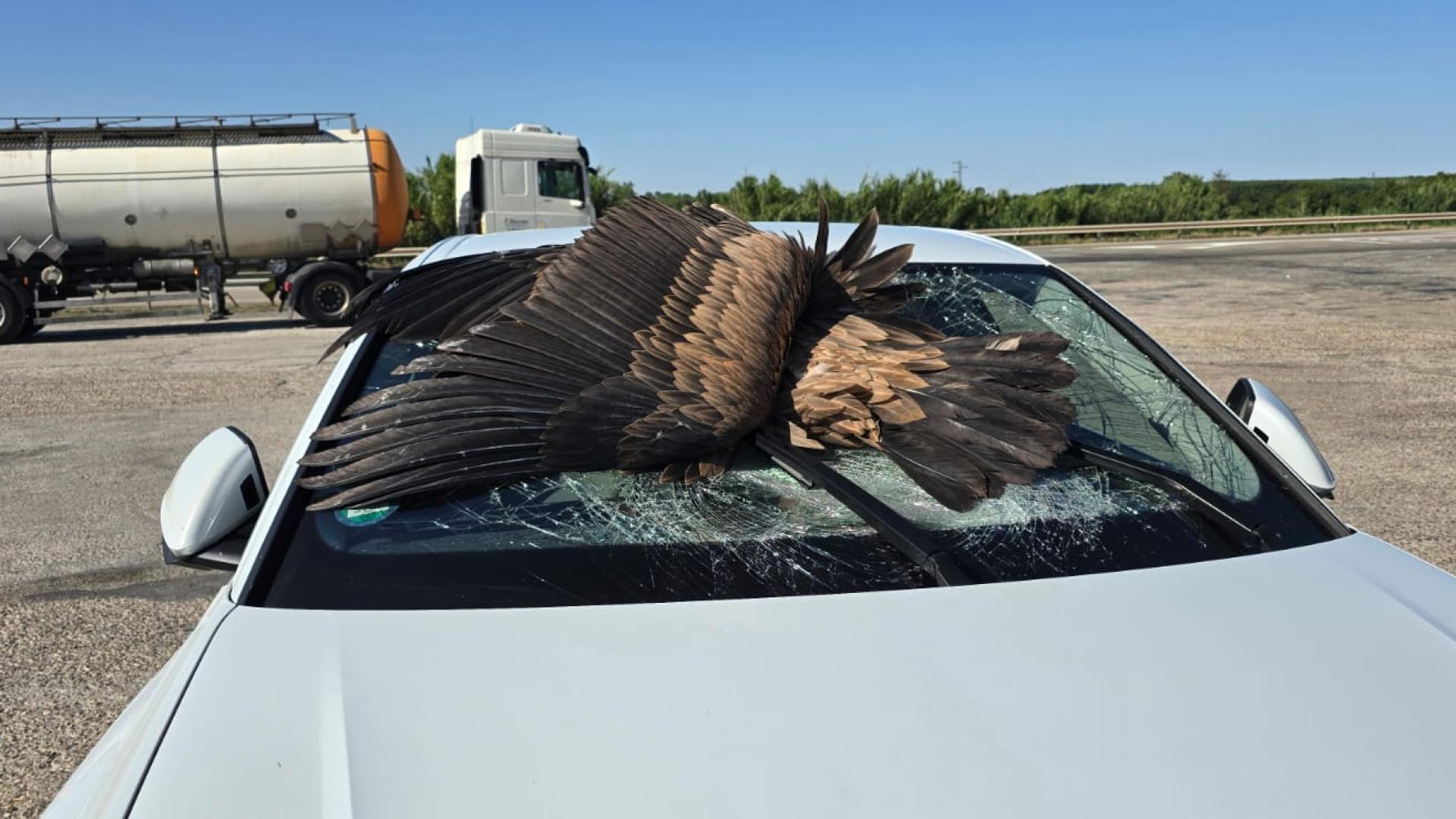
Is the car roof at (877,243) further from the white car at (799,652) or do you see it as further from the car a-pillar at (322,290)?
the car a-pillar at (322,290)

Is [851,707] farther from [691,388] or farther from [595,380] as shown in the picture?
[595,380]

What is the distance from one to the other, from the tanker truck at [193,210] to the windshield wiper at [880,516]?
53.7 ft

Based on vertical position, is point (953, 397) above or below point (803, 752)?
above

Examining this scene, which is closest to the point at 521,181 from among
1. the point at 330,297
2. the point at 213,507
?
the point at 330,297

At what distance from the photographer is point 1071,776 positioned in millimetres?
1293

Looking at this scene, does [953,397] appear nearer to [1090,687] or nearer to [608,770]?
[1090,687]

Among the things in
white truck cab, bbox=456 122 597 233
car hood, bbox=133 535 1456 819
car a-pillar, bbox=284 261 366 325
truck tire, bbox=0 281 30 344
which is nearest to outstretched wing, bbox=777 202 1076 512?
car hood, bbox=133 535 1456 819

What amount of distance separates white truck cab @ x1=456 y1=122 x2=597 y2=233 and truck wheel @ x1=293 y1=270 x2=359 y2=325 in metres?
2.08

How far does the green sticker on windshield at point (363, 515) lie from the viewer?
6.21ft

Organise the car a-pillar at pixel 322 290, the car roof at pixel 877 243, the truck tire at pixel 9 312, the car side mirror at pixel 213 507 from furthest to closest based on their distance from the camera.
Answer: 1. the car a-pillar at pixel 322 290
2. the truck tire at pixel 9 312
3. the car roof at pixel 877 243
4. the car side mirror at pixel 213 507

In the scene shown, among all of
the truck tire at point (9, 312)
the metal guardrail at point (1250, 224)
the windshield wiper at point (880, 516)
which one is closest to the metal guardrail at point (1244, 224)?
the metal guardrail at point (1250, 224)

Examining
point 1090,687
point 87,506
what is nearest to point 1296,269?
point 87,506

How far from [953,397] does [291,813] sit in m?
1.26

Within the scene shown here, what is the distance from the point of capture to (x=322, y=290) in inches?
717
